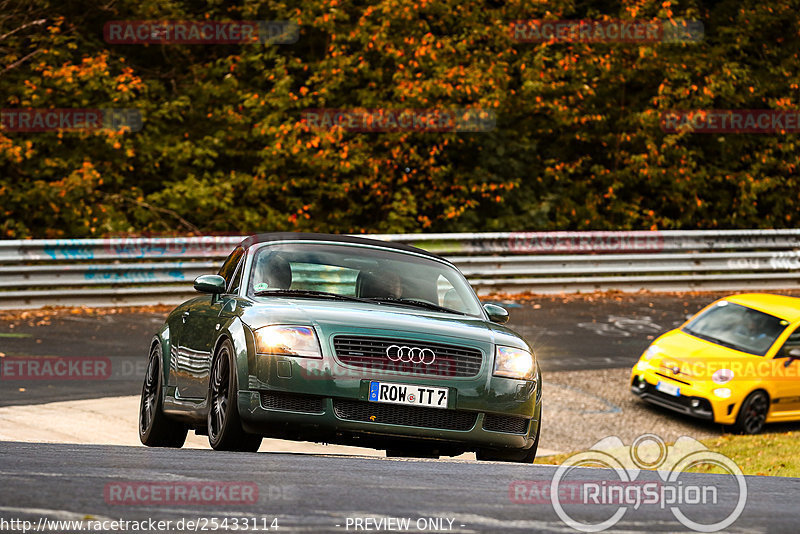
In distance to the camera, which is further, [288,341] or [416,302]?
[416,302]

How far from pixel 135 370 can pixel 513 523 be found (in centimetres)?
967

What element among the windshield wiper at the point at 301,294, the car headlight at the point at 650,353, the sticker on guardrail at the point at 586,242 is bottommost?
the sticker on guardrail at the point at 586,242

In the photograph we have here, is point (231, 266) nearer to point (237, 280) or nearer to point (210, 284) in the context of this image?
point (237, 280)

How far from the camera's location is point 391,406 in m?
7.04

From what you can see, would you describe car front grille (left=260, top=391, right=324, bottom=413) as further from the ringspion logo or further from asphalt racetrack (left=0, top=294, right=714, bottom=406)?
asphalt racetrack (left=0, top=294, right=714, bottom=406)

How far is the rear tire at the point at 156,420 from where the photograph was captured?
8656 mm

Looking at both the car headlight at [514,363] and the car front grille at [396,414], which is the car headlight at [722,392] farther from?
the car front grille at [396,414]

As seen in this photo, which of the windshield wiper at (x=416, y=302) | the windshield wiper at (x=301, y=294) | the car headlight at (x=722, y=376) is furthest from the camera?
the car headlight at (x=722, y=376)

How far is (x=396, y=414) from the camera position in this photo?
7062mm

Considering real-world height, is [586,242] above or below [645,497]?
below

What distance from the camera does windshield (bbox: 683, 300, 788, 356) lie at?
14.0 m

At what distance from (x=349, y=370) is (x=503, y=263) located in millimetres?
13591

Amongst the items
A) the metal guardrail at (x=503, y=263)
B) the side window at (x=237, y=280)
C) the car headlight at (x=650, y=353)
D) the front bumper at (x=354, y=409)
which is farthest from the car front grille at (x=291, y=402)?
the metal guardrail at (x=503, y=263)

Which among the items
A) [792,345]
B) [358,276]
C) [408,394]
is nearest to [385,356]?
[408,394]
